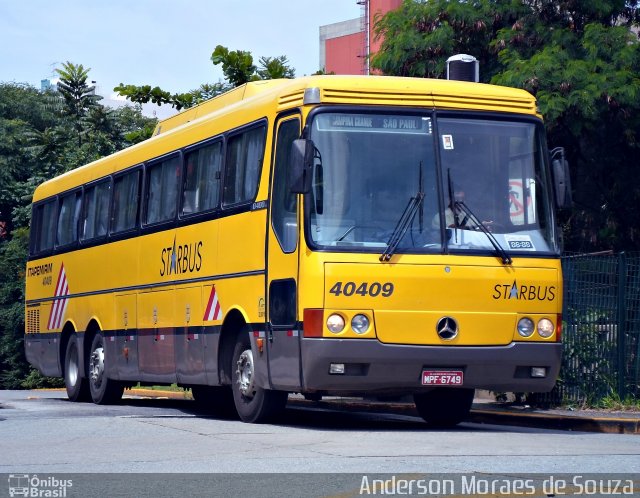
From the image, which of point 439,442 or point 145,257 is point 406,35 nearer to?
point 145,257

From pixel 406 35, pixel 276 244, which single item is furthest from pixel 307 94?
pixel 406 35

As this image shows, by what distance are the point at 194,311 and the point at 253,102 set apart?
2.83 meters

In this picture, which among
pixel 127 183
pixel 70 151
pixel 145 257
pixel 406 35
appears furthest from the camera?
pixel 70 151

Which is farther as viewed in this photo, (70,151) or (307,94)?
(70,151)

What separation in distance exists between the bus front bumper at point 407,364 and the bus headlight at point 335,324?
11 cm

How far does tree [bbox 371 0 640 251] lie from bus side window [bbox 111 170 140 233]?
8.77m

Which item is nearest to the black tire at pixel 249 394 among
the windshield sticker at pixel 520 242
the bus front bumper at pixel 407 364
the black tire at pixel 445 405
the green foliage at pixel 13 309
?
the bus front bumper at pixel 407 364

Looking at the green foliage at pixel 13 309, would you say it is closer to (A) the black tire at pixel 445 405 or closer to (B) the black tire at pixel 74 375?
(B) the black tire at pixel 74 375

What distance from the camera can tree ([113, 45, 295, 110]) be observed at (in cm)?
2978

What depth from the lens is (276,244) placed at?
13641mm

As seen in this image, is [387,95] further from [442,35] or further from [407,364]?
[442,35]

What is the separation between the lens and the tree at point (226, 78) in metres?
29.8

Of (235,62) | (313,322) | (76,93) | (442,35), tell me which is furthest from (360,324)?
(76,93)

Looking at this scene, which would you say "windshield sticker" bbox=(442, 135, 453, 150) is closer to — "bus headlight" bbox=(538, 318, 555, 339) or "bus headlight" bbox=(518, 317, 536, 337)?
"bus headlight" bbox=(518, 317, 536, 337)
